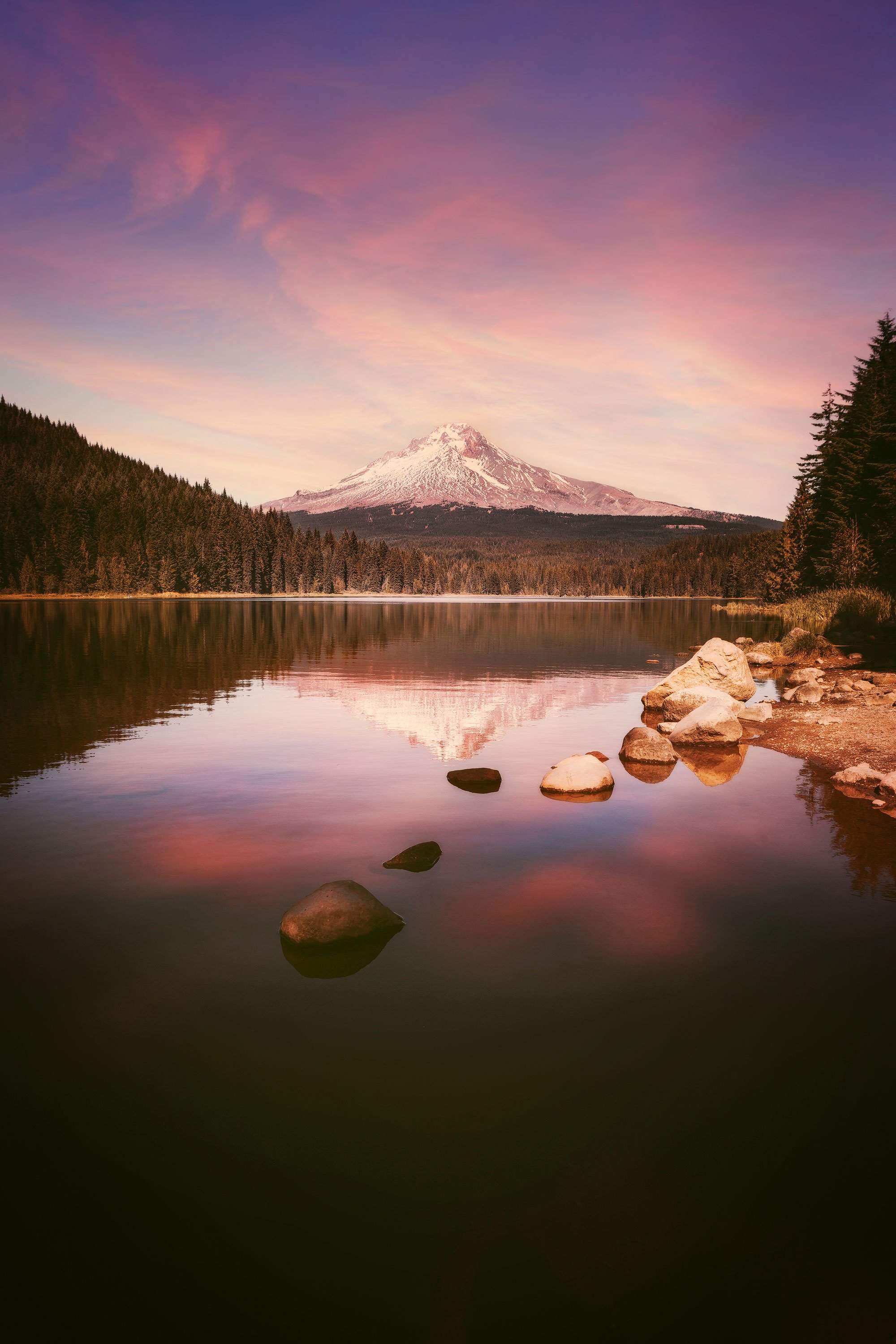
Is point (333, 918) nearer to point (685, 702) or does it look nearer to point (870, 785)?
point (870, 785)

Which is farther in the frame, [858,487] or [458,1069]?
[858,487]

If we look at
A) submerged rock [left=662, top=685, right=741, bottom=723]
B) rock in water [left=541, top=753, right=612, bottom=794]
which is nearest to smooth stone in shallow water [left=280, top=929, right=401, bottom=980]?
rock in water [left=541, top=753, right=612, bottom=794]

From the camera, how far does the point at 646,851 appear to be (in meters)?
14.0

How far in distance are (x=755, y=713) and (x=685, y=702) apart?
320cm

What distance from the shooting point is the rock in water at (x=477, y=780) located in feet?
60.2

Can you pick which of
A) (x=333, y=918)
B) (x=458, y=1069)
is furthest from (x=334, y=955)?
(x=458, y=1069)

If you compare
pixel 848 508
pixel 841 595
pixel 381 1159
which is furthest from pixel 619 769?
pixel 848 508

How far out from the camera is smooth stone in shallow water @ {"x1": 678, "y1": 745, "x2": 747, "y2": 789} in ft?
65.0

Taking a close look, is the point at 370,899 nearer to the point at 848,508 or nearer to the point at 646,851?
the point at 646,851

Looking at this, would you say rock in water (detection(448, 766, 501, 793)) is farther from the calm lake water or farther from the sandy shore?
the sandy shore

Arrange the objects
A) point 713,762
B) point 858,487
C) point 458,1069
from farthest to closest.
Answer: point 858,487 < point 713,762 < point 458,1069

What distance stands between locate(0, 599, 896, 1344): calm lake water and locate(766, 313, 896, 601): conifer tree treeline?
3668 cm

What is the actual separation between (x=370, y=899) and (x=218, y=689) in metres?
26.9

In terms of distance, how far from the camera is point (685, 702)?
27188 mm
